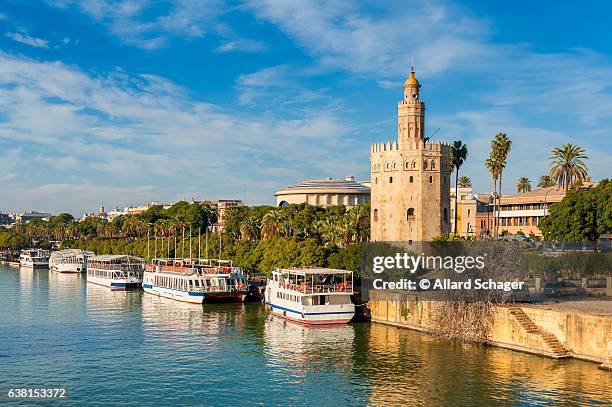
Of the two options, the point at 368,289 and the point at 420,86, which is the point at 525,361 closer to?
the point at 368,289

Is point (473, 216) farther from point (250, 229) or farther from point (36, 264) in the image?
point (36, 264)

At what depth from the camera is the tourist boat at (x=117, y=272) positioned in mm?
104750

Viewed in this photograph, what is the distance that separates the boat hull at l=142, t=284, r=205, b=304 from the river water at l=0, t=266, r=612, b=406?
1180 centimetres

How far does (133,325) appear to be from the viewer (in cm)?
6319

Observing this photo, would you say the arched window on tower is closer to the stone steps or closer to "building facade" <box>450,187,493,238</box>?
the stone steps

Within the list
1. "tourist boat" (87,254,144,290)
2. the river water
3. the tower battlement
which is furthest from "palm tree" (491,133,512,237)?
"tourist boat" (87,254,144,290)

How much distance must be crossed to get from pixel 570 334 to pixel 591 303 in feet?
30.7

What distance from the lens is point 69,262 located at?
148m

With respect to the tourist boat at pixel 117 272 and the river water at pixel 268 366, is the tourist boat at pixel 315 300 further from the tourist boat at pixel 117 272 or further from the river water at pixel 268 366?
the tourist boat at pixel 117 272

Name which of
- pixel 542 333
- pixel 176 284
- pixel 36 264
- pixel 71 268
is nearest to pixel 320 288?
pixel 542 333

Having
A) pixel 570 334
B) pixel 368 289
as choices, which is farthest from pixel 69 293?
pixel 570 334

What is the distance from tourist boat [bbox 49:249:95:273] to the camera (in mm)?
143125

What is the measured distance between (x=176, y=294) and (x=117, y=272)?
93.3ft

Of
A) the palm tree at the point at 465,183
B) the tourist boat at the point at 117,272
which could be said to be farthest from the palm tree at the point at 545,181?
the tourist boat at the point at 117,272
